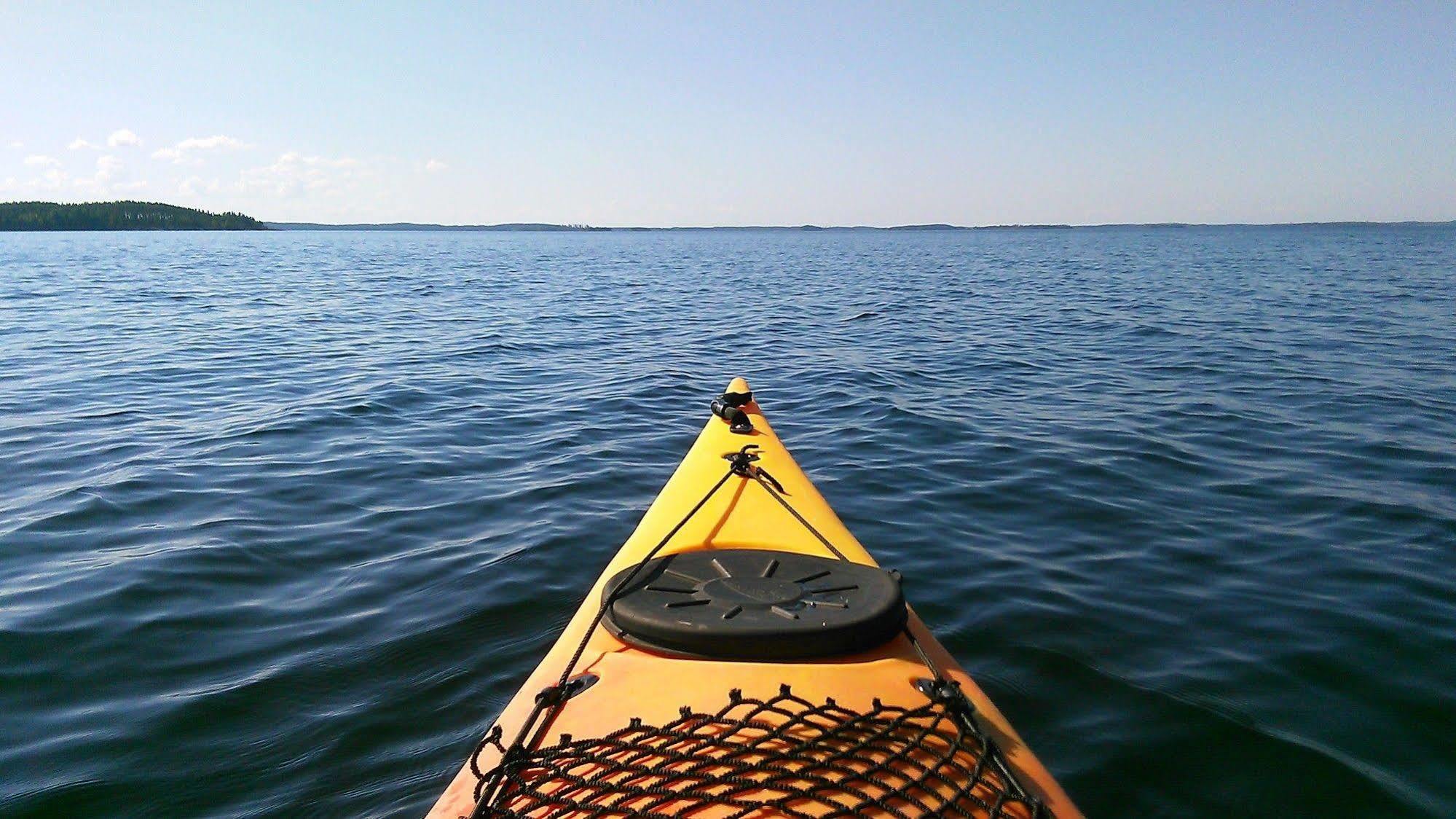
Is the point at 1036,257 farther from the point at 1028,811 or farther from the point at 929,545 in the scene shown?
→ the point at 1028,811

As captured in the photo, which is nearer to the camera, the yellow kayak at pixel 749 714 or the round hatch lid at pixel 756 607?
the yellow kayak at pixel 749 714

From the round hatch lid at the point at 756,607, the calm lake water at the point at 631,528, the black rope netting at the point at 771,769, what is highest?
the round hatch lid at the point at 756,607

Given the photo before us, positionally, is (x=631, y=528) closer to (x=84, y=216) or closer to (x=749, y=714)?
(x=749, y=714)

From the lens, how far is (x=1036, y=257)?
49781 millimetres

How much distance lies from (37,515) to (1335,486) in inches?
359

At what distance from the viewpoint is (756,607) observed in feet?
8.58

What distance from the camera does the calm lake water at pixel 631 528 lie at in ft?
10.8

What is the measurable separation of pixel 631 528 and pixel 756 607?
3.16m

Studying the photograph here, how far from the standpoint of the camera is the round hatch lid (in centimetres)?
245

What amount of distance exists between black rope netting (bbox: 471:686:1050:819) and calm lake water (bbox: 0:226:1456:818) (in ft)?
3.87

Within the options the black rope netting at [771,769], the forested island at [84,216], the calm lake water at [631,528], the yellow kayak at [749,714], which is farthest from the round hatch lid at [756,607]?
the forested island at [84,216]

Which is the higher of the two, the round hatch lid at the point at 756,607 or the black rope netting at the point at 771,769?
the round hatch lid at the point at 756,607

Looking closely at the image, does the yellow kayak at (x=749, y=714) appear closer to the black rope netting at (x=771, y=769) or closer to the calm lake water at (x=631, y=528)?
the black rope netting at (x=771, y=769)

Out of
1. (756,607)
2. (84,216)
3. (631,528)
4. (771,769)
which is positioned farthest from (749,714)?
(84,216)
